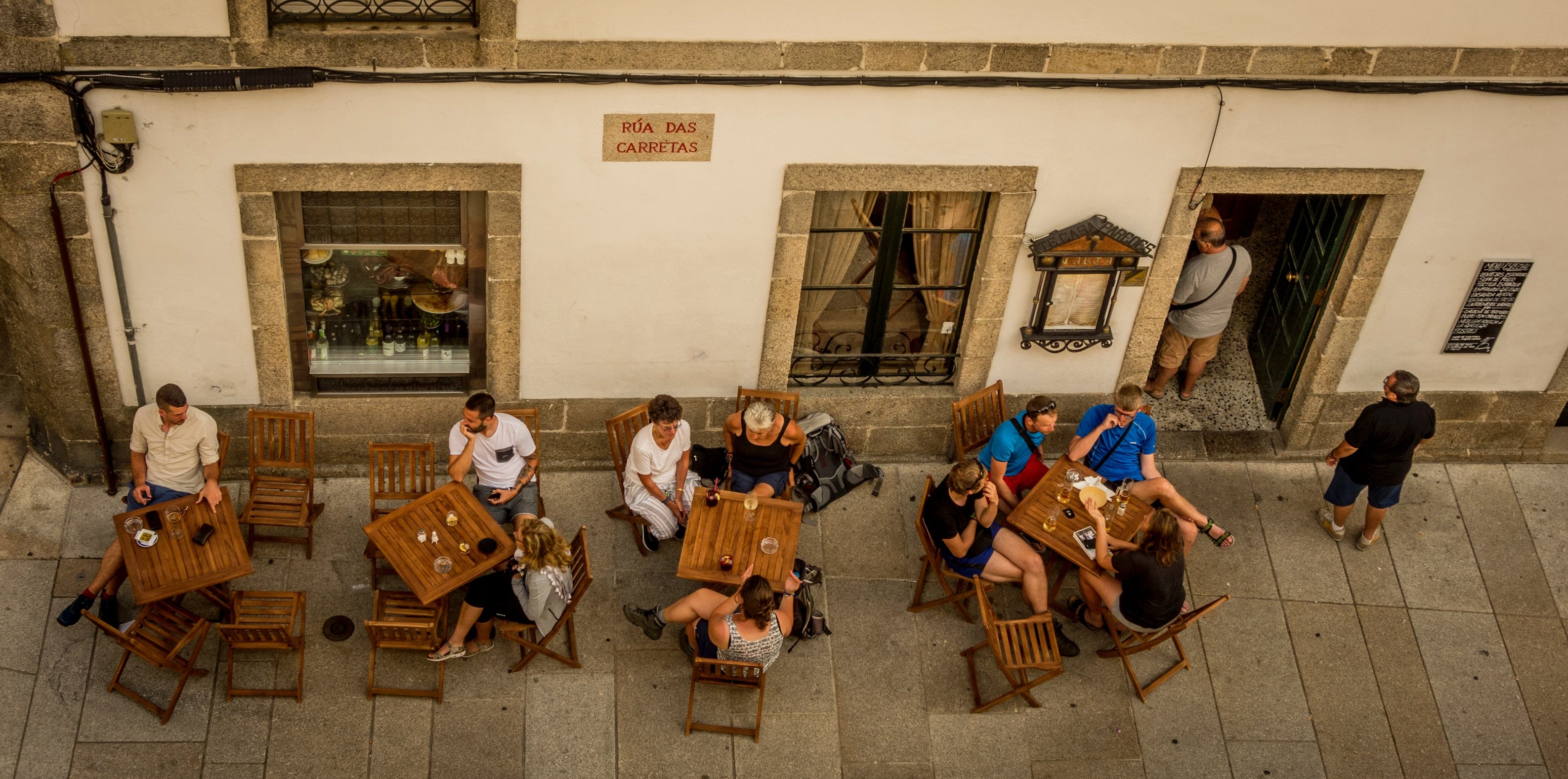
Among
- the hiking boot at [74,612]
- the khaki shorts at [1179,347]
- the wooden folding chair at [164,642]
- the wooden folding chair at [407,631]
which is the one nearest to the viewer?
the wooden folding chair at [164,642]

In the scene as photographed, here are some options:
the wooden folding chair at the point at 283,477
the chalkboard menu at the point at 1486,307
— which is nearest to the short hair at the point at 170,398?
the wooden folding chair at the point at 283,477

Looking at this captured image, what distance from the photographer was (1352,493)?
8.21 meters

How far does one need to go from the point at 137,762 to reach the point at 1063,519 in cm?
523

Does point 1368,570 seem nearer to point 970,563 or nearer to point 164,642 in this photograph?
point 970,563

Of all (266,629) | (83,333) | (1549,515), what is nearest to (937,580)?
(266,629)

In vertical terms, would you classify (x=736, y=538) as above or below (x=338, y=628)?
above

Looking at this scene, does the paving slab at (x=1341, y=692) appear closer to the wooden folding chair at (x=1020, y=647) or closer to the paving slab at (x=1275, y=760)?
the paving slab at (x=1275, y=760)

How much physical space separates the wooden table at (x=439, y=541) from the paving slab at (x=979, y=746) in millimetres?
2648

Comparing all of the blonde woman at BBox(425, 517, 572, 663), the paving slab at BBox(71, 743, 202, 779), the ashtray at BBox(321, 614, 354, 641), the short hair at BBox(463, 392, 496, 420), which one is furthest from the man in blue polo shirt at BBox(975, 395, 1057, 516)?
the paving slab at BBox(71, 743, 202, 779)

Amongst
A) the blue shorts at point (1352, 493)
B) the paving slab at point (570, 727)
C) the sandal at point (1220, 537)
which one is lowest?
the paving slab at point (570, 727)

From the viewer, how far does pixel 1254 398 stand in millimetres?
9500

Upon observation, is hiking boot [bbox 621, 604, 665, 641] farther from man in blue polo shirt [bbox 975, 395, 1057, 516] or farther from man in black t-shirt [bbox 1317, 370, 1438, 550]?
man in black t-shirt [bbox 1317, 370, 1438, 550]

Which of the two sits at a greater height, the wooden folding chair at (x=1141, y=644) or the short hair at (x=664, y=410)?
the short hair at (x=664, y=410)

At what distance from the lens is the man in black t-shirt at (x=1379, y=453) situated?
25.5 feet
